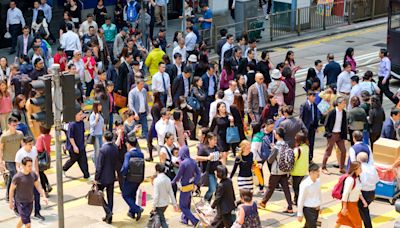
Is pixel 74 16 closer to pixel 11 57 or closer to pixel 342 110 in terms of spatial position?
pixel 11 57

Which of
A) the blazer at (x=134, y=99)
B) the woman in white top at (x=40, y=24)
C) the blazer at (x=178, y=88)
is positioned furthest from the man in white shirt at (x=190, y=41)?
the blazer at (x=134, y=99)

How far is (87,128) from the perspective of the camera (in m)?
21.4

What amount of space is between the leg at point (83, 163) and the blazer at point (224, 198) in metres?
4.21

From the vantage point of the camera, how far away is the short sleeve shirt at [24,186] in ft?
46.2

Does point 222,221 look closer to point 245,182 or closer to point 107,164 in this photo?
point 245,182

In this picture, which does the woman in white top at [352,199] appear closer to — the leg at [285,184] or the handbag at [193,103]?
the leg at [285,184]

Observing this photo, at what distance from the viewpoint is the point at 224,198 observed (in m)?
14.0

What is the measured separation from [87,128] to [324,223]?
774 cm

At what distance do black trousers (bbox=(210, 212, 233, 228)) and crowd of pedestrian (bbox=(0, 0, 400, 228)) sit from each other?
19 millimetres

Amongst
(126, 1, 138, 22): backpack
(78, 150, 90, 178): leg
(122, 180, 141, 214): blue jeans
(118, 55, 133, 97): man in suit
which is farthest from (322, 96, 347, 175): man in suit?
(126, 1, 138, 22): backpack

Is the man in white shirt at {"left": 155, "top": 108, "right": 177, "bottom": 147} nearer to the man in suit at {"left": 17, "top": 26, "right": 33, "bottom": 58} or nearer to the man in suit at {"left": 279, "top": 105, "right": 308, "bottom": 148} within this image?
the man in suit at {"left": 279, "top": 105, "right": 308, "bottom": 148}

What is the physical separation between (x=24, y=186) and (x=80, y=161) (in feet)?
11.2

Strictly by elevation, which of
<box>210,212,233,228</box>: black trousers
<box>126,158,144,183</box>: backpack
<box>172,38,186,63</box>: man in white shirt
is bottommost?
<box>210,212,233,228</box>: black trousers

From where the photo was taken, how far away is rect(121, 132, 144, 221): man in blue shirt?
15.0 meters
